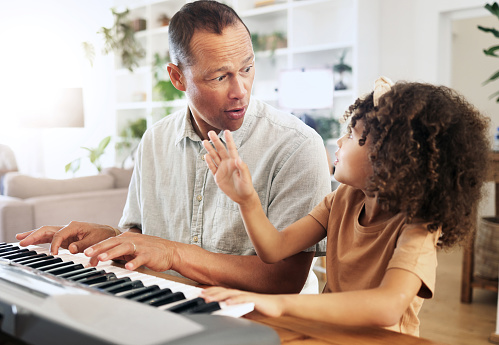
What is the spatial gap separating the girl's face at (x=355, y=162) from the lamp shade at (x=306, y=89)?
318 cm

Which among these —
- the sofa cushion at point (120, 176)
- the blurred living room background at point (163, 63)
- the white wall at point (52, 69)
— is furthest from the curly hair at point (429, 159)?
the white wall at point (52, 69)

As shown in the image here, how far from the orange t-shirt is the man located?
0.14 metres

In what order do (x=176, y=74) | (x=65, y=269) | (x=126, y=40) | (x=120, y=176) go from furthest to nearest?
(x=126, y=40) < (x=120, y=176) < (x=176, y=74) < (x=65, y=269)

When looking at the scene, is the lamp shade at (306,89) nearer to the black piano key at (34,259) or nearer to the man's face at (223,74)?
the man's face at (223,74)

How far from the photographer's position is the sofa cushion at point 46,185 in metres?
3.15

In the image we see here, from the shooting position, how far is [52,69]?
7.89 m

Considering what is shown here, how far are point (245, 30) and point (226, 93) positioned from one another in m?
0.18

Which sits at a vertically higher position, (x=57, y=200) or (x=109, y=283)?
(x=109, y=283)

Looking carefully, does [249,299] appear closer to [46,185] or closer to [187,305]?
[187,305]

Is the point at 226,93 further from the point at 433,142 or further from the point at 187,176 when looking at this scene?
the point at 433,142

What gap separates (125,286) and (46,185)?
8.80 feet

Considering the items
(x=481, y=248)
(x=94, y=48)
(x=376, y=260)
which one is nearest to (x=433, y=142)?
(x=376, y=260)

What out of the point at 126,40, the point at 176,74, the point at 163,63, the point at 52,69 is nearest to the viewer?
the point at 176,74

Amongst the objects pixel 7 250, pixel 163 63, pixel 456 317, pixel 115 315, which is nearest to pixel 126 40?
pixel 163 63
